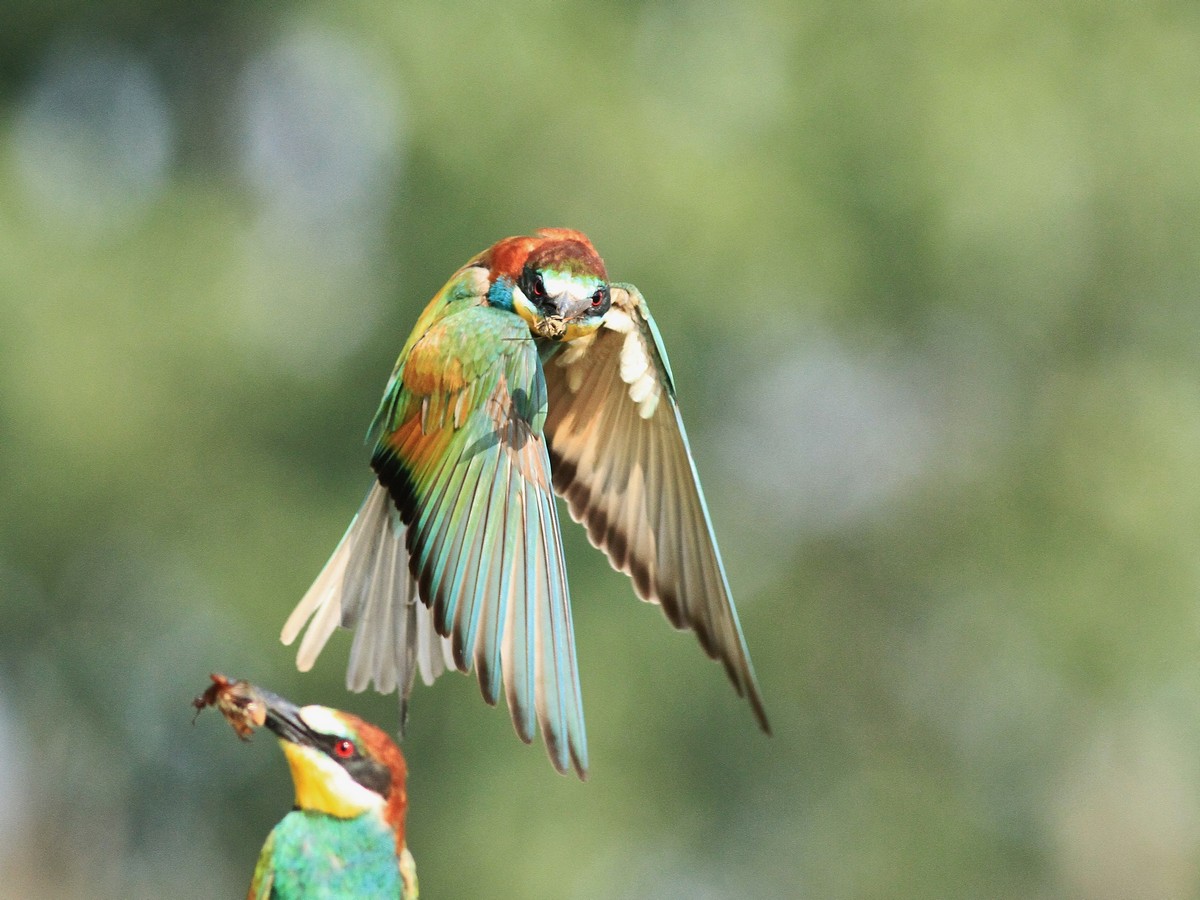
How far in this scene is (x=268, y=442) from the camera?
37.3 feet

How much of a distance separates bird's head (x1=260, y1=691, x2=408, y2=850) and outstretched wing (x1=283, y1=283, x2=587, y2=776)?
19cm

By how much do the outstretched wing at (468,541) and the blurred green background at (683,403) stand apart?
670 centimetres

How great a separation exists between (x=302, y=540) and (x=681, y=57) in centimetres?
406

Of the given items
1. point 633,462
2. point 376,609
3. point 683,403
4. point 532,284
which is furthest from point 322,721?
point 683,403

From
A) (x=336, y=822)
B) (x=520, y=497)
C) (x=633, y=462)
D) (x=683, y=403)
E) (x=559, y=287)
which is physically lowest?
(x=336, y=822)

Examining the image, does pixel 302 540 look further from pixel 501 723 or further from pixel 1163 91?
pixel 1163 91

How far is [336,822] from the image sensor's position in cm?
320

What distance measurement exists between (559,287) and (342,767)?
0.99 m

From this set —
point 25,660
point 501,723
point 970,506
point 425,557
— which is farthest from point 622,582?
point 425,557

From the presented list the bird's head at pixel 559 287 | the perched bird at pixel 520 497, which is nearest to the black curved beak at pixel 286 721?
the perched bird at pixel 520 497

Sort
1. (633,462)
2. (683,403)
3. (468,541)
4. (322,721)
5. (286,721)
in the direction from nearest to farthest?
(468,541)
(286,721)
(322,721)
(633,462)
(683,403)

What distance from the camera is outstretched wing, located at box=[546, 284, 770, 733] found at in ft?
10.4

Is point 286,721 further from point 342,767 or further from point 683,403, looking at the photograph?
point 683,403

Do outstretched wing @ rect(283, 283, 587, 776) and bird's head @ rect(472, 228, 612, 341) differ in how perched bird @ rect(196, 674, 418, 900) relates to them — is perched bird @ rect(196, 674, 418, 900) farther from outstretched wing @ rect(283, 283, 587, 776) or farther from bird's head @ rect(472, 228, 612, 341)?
bird's head @ rect(472, 228, 612, 341)
